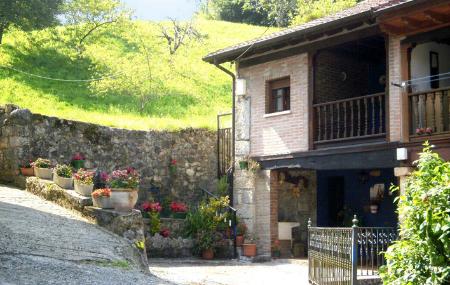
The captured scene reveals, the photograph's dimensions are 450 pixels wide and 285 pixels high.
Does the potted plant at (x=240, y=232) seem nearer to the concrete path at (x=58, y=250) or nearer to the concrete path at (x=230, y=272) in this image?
the concrete path at (x=230, y=272)

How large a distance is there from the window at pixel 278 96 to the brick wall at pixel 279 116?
0.51 feet

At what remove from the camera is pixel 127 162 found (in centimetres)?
1677

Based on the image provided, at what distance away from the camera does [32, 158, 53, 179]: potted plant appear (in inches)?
557

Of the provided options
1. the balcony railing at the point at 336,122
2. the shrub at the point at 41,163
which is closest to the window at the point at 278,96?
the balcony railing at the point at 336,122

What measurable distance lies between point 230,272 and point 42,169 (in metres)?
4.93

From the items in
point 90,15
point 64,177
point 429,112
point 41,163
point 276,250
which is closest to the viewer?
point 429,112

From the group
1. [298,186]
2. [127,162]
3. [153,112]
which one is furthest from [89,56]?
[298,186]

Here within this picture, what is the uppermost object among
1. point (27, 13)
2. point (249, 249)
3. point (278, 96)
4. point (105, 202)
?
point (27, 13)

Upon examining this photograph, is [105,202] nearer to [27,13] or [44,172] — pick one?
[44,172]

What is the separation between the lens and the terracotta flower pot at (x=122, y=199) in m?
11.6

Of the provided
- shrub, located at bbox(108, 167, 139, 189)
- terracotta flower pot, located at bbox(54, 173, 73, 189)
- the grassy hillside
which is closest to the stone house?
the grassy hillside

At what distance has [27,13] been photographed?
85.3 ft

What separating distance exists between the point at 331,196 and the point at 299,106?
326 centimetres

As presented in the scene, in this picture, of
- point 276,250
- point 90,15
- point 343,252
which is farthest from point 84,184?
point 90,15
